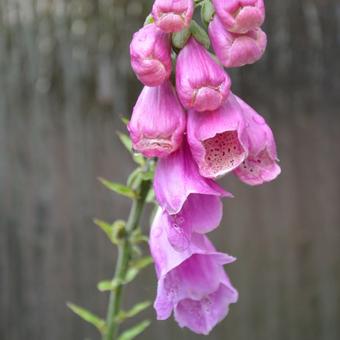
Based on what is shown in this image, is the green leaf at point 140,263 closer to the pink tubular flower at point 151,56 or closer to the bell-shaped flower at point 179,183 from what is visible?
the bell-shaped flower at point 179,183

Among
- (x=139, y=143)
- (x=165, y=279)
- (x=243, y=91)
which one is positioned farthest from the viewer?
(x=243, y=91)

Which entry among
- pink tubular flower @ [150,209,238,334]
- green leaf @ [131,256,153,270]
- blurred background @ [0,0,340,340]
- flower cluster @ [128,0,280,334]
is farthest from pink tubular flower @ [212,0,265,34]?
blurred background @ [0,0,340,340]

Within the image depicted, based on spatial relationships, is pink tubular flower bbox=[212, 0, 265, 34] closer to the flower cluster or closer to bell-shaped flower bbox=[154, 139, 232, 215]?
the flower cluster

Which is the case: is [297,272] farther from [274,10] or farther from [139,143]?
[139,143]

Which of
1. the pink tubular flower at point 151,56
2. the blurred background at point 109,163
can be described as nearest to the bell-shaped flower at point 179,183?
the pink tubular flower at point 151,56

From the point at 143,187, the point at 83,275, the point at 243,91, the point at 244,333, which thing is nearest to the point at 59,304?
the point at 83,275
